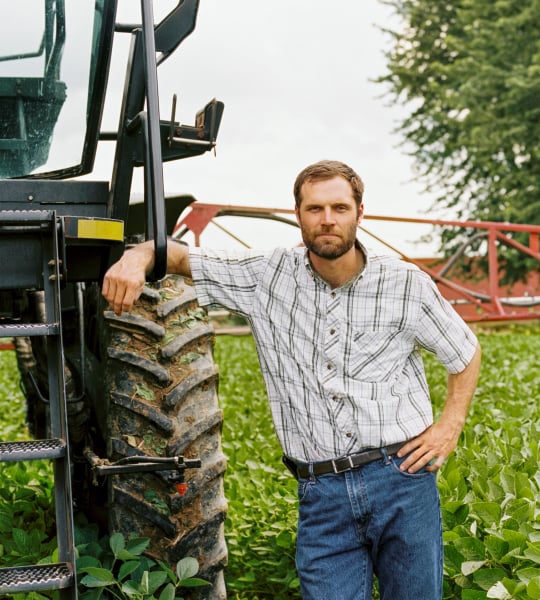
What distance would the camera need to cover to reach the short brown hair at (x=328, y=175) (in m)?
2.81

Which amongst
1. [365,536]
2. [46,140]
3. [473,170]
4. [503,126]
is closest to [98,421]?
[46,140]

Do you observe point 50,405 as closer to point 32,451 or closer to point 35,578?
point 32,451

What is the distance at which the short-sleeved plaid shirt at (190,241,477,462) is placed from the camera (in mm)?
2746

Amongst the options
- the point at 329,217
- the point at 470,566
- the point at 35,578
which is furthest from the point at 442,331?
the point at 35,578

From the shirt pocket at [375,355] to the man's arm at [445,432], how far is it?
21 cm

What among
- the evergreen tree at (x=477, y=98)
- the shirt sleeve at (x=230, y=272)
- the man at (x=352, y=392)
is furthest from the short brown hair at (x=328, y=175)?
the evergreen tree at (x=477, y=98)

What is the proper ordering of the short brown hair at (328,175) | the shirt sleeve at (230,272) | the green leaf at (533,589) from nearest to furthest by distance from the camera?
1. the green leaf at (533,589)
2. the short brown hair at (328,175)
3. the shirt sleeve at (230,272)

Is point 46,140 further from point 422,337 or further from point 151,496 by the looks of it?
point 422,337

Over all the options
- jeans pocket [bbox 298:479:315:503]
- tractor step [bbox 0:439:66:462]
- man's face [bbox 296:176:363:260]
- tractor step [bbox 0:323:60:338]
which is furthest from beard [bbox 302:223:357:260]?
tractor step [bbox 0:439:66:462]

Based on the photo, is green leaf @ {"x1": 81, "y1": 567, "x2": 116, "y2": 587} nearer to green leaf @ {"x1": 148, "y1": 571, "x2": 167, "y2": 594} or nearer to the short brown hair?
green leaf @ {"x1": 148, "y1": 571, "x2": 167, "y2": 594}

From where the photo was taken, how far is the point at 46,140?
3.73 meters

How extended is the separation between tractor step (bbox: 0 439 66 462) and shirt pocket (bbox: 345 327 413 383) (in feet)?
2.83

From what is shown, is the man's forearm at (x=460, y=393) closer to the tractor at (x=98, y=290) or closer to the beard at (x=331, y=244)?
the beard at (x=331, y=244)

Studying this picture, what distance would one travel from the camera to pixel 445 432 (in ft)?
9.33
